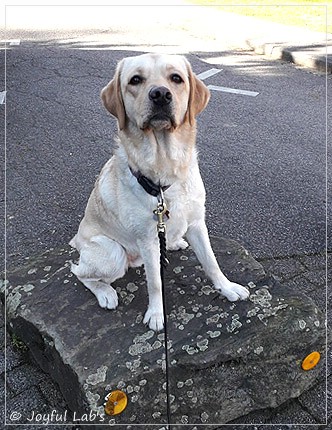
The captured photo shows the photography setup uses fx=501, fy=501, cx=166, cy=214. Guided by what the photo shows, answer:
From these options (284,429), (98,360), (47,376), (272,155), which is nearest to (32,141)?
(272,155)

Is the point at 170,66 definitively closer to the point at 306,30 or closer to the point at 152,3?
the point at 306,30

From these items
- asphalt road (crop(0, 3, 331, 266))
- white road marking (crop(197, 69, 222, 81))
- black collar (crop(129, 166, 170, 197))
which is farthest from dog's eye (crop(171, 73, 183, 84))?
white road marking (crop(197, 69, 222, 81))

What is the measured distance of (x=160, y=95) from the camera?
248cm

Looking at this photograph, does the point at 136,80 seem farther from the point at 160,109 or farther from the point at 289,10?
the point at 289,10

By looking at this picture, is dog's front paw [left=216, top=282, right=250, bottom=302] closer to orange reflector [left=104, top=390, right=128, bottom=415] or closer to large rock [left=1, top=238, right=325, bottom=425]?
large rock [left=1, top=238, right=325, bottom=425]

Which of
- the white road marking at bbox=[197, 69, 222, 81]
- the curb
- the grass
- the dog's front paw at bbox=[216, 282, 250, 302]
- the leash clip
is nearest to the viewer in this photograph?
the leash clip

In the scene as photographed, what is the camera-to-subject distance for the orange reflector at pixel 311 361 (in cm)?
278

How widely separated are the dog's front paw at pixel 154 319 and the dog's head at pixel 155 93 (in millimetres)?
997

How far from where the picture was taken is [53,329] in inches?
108

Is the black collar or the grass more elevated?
the grass

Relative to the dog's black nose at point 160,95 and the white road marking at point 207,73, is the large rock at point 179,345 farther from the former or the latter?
the white road marking at point 207,73

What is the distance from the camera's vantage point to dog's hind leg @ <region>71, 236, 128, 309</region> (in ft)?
9.55

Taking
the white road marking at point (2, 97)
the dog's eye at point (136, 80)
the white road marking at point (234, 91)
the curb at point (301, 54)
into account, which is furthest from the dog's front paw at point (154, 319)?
the curb at point (301, 54)

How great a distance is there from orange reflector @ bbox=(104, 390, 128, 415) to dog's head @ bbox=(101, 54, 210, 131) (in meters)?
1.34
